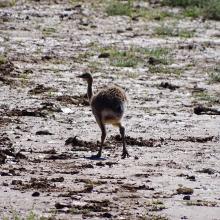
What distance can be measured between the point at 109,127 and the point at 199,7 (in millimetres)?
16661

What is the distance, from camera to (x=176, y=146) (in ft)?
49.7

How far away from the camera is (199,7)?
3269cm

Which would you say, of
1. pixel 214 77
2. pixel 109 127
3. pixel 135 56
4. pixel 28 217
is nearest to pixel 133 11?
pixel 135 56

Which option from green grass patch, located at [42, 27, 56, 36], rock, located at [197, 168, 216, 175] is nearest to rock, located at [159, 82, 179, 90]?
green grass patch, located at [42, 27, 56, 36]

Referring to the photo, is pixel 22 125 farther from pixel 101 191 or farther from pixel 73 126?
Result: pixel 101 191

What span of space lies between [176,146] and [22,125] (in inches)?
104

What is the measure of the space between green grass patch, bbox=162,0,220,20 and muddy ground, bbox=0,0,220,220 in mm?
600

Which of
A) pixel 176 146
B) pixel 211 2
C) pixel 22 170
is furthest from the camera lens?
pixel 211 2

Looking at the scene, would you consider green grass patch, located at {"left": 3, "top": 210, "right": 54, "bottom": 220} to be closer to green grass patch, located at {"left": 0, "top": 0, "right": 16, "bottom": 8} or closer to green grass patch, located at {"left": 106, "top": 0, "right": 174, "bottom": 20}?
green grass patch, located at {"left": 106, "top": 0, "right": 174, "bottom": 20}

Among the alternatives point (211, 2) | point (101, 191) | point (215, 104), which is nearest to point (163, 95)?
point (215, 104)

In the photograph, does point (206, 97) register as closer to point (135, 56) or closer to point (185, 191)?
point (135, 56)

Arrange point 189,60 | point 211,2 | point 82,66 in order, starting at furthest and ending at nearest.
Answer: point 211,2, point 189,60, point 82,66

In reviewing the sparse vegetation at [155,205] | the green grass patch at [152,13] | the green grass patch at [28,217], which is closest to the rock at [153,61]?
the green grass patch at [152,13]

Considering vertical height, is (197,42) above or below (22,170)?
below
